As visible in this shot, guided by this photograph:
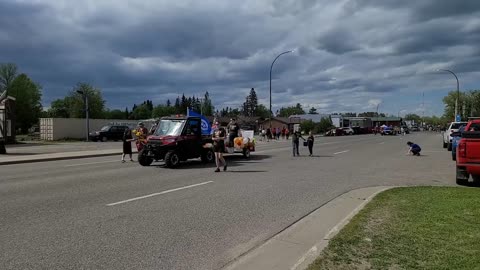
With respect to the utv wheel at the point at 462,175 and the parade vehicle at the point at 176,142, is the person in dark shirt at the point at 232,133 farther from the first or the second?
the utv wheel at the point at 462,175

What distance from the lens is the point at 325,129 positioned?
93250mm

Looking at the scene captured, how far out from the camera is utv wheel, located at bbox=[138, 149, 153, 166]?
57.0 feet

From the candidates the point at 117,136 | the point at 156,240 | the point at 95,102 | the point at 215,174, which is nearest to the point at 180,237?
the point at 156,240

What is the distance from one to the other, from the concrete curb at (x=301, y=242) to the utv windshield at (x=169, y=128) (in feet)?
30.4

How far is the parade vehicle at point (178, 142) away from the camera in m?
16.8

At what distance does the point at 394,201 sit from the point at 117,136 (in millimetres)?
44076

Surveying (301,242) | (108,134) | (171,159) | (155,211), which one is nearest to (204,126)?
(171,159)

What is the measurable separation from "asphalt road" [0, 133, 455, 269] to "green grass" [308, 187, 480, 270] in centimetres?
127

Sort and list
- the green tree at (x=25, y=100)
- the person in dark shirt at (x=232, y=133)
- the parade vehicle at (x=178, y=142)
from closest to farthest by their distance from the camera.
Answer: the parade vehicle at (x=178, y=142) < the person in dark shirt at (x=232, y=133) < the green tree at (x=25, y=100)

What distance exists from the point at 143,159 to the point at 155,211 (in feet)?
30.8

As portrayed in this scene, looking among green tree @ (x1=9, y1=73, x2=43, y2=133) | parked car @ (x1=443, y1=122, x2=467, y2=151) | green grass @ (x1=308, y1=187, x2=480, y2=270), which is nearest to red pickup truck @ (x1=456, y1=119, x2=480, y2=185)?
green grass @ (x1=308, y1=187, x2=480, y2=270)

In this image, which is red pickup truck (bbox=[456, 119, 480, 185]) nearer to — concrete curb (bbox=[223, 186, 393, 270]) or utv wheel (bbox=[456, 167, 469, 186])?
utv wheel (bbox=[456, 167, 469, 186])

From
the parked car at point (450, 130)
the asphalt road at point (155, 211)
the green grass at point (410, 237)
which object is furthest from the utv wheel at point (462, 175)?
the parked car at point (450, 130)

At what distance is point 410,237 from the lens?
20.1 ft
